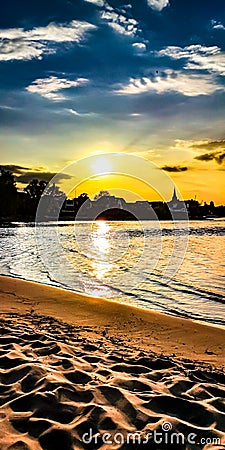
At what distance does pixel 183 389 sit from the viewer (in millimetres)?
5023

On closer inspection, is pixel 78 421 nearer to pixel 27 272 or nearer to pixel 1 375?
pixel 1 375

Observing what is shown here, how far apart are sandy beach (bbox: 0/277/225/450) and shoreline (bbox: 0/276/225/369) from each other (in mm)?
44

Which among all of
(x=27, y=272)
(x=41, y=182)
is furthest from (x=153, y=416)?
(x=41, y=182)

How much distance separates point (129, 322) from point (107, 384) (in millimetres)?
4784

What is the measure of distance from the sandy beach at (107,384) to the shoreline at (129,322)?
0.14 ft

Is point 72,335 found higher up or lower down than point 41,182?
lower down

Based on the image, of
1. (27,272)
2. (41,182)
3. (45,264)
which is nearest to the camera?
(27,272)

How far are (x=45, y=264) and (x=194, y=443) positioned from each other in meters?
19.5

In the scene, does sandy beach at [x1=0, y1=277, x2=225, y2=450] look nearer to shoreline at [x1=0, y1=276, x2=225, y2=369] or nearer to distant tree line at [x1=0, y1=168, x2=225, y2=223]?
shoreline at [x1=0, y1=276, x2=225, y2=369]

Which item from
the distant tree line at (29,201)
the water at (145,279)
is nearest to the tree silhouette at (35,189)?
the distant tree line at (29,201)

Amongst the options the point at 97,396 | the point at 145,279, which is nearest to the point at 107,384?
the point at 97,396

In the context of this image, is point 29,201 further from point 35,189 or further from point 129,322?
point 129,322

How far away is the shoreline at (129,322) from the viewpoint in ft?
24.6

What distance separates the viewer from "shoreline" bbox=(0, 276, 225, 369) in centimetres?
750
